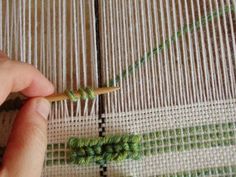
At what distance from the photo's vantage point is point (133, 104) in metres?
1.04

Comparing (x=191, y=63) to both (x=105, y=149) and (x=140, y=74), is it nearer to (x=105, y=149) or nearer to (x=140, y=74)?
(x=140, y=74)

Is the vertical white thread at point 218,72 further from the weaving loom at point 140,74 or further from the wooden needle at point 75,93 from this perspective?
the wooden needle at point 75,93

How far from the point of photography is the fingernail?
3.12ft

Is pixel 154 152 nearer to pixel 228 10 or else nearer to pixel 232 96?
pixel 232 96

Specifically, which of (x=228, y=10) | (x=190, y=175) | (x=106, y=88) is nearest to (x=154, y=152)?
(x=190, y=175)

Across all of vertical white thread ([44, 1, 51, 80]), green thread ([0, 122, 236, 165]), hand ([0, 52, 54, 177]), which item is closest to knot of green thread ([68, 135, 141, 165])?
green thread ([0, 122, 236, 165])

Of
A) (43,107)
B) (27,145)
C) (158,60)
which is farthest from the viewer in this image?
(158,60)

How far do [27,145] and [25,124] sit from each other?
0.06 m

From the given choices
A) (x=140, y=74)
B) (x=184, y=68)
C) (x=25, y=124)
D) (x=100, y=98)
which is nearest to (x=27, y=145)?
(x=25, y=124)

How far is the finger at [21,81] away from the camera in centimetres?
87

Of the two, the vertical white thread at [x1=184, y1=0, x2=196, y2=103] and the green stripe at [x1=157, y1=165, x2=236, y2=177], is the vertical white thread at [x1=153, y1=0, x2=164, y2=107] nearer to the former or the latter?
the vertical white thread at [x1=184, y1=0, x2=196, y2=103]

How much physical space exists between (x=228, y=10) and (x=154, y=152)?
18.4 inches

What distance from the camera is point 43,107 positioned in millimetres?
967

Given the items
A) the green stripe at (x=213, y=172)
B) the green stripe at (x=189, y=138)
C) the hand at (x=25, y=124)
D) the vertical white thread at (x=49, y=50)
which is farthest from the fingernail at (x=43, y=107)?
the green stripe at (x=213, y=172)
